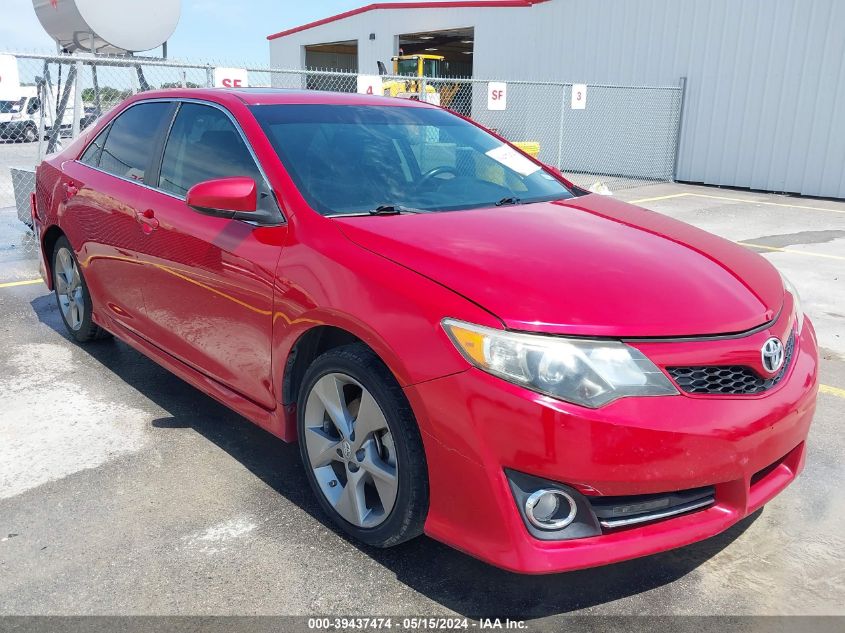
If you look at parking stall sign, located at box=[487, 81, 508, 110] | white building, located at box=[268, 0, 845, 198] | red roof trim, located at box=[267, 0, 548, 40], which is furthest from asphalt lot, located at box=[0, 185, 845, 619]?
red roof trim, located at box=[267, 0, 548, 40]

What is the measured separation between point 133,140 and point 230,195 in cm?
153

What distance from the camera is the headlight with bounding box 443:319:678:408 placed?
6.88 ft

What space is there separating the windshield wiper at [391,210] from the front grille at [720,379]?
4.12 ft

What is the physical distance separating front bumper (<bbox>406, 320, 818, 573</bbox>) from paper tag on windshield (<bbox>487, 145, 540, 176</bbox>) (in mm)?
1814

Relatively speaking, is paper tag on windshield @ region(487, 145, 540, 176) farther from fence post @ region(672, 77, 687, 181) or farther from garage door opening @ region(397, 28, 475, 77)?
garage door opening @ region(397, 28, 475, 77)

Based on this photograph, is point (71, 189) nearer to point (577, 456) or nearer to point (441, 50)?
point (577, 456)

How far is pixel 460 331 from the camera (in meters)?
2.19

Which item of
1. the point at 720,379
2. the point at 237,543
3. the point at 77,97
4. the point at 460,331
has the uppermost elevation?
the point at 77,97

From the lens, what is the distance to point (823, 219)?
11.4m

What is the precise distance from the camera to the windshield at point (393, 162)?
3041 mm

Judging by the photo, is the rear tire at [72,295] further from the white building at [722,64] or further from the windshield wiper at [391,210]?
the white building at [722,64]

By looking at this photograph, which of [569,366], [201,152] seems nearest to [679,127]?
[201,152]

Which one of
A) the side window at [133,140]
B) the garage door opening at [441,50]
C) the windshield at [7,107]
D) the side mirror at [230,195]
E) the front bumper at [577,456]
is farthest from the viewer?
the windshield at [7,107]

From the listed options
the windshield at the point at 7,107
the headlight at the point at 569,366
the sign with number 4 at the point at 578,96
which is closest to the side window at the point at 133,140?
the headlight at the point at 569,366
